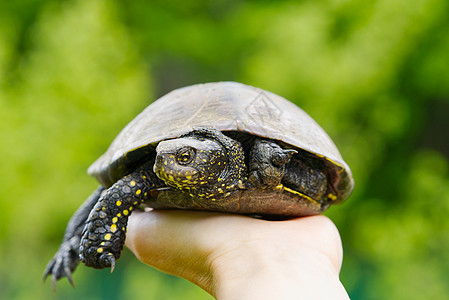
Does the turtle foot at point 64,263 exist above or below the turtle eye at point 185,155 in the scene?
below

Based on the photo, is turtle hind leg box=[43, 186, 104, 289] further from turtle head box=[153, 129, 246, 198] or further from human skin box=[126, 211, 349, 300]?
turtle head box=[153, 129, 246, 198]

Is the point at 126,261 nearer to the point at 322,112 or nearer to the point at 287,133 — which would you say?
the point at 322,112

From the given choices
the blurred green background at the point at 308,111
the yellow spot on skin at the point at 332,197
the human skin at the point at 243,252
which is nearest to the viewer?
the human skin at the point at 243,252

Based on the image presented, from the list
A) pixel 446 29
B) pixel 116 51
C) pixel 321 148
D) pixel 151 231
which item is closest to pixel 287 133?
pixel 321 148

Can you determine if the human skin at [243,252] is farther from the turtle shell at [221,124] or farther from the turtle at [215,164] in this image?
the turtle shell at [221,124]

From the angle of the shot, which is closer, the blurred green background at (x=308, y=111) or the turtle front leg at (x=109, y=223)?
the turtle front leg at (x=109, y=223)

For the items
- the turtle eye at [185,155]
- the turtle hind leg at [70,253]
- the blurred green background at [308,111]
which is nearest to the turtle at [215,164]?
the turtle eye at [185,155]

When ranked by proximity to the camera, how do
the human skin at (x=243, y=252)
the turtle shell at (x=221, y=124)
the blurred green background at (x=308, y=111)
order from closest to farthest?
the human skin at (x=243, y=252) → the turtle shell at (x=221, y=124) → the blurred green background at (x=308, y=111)
